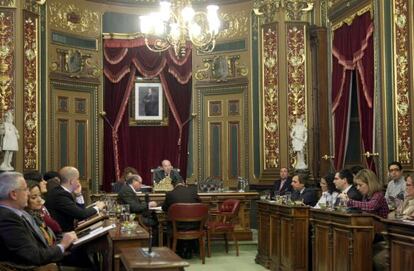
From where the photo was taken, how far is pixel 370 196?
673 cm

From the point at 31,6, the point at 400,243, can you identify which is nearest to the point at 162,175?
the point at 31,6

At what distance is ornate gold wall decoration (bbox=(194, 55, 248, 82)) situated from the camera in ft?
45.1

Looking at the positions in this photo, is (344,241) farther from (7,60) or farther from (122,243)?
(7,60)

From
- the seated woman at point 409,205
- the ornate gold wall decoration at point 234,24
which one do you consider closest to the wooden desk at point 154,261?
the seated woman at point 409,205

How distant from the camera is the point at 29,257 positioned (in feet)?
13.2

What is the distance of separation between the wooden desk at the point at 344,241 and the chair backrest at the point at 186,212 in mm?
2545

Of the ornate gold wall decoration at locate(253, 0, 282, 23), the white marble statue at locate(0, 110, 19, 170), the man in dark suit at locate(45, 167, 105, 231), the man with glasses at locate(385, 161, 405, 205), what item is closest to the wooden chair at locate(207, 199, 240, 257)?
the man with glasses at locate(385, 161, 405, 205)

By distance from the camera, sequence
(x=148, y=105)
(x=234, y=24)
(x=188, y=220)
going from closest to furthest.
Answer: (x=188, y=220) → (x=234, y=24) → (x=148, y=105)

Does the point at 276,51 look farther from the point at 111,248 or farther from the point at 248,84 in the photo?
the point at 111,248

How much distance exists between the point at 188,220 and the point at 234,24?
589 cm

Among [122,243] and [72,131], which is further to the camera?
[72,131]

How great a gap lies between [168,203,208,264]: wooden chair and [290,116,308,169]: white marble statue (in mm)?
3546

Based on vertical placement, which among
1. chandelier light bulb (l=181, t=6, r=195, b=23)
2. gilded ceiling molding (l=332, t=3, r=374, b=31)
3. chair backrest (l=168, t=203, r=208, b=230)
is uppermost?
gilded ceiling molding (l=332, t=3, r=374, b=31)

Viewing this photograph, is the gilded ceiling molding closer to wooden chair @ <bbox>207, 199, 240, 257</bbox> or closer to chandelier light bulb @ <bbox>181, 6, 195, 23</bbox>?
chandelier light bulb @ <bbox>181, 6, 195, 23</bbox>
